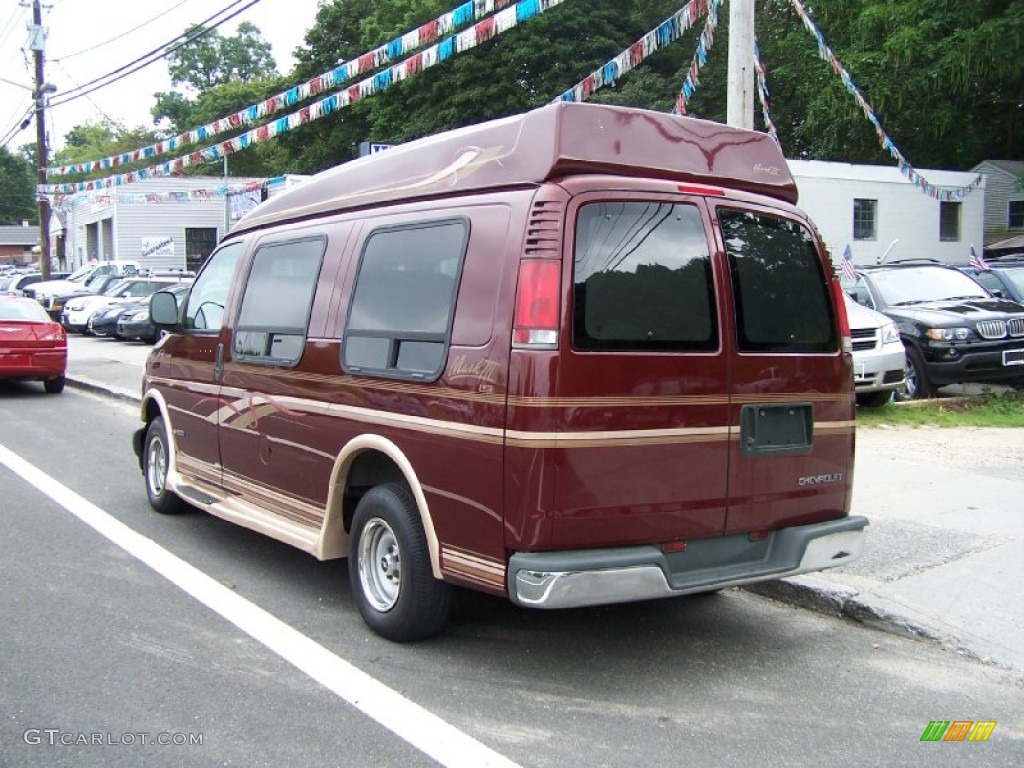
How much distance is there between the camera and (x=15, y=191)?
10188cm

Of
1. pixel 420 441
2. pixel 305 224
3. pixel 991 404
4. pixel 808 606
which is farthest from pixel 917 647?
pixel 991 404

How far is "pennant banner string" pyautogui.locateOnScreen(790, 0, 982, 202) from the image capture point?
12477mm

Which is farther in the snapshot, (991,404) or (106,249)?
(106,249)

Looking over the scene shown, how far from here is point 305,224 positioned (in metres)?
5.47

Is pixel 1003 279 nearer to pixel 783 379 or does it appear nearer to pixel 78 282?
pixel 783 379

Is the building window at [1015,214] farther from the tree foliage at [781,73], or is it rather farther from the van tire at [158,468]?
the van tire at [158,468]

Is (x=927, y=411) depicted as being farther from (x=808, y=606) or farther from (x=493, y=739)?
(x=493, y=739)

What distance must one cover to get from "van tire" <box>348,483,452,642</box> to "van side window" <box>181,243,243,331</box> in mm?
2188

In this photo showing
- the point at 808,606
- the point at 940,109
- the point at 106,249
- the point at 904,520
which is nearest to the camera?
the point at 808,606

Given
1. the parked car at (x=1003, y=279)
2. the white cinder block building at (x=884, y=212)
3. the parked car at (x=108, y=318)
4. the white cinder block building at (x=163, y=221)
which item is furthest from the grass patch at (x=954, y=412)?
the white cinder block building at (x=163, y=221)

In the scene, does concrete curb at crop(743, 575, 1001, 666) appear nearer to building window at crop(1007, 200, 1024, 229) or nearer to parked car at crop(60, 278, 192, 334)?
parked car at crop(60, 278, 192, 334)

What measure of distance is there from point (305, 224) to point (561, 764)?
3397mm

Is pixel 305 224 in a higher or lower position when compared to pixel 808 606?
higher

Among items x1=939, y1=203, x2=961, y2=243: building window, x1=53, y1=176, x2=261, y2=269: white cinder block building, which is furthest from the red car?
x1=939, y1=203, x2=961, y2=243: building window
